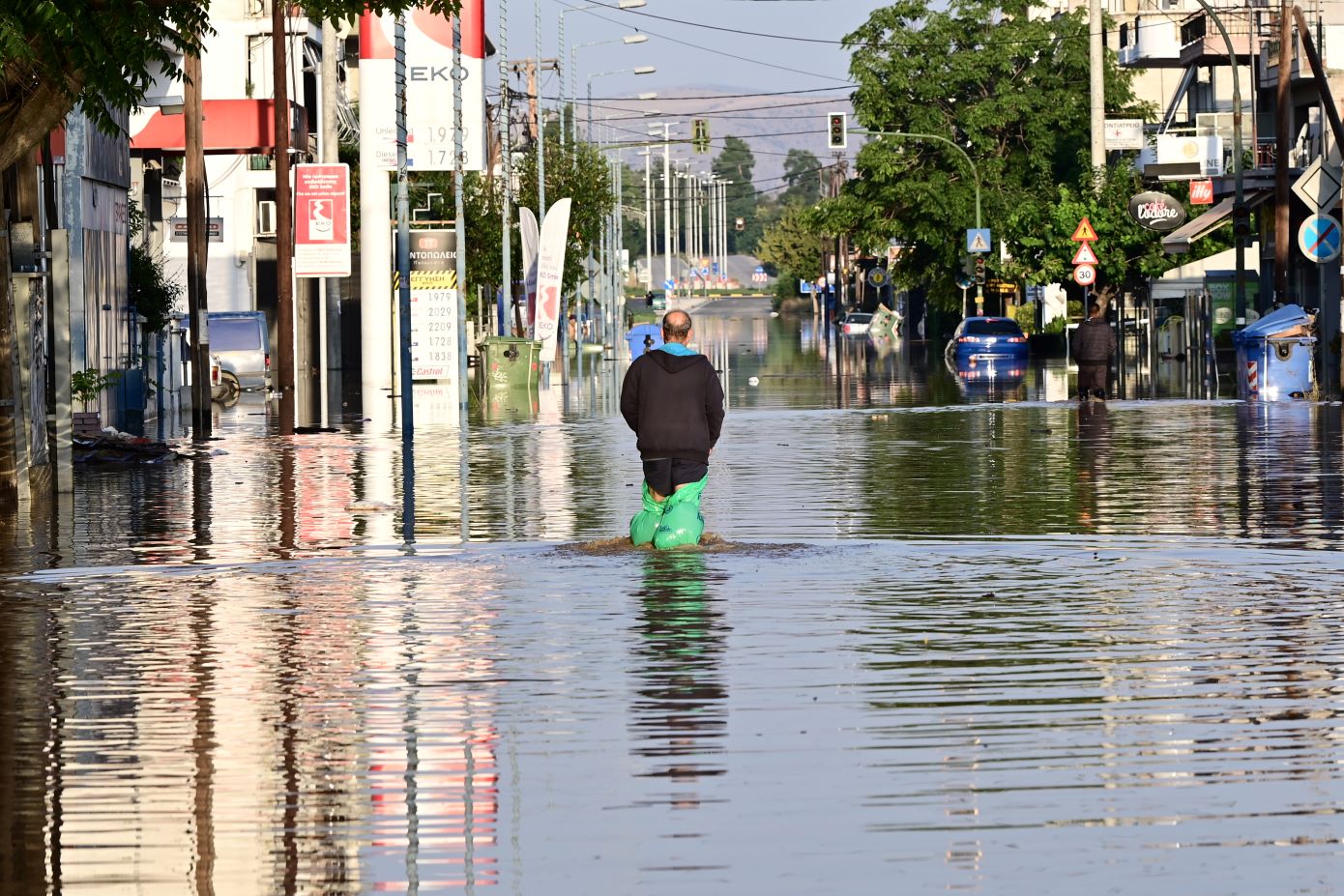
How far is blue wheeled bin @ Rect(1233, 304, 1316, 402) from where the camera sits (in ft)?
129

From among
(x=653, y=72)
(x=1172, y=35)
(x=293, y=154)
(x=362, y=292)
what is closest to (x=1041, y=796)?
(x=362, y=292)

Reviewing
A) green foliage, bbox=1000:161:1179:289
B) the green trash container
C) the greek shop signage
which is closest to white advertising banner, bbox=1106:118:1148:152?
green foliage, bbox=1000:161:1179:289

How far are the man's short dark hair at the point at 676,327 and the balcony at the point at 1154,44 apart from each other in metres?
71.6

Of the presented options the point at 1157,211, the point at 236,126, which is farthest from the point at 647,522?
the point at 1157,211

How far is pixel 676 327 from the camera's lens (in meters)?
15.6

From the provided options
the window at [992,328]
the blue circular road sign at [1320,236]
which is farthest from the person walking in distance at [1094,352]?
the window at [992,328]

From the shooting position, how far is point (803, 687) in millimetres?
10617

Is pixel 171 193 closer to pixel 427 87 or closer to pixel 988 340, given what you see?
pixel 427 87

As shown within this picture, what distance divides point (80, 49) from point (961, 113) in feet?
267

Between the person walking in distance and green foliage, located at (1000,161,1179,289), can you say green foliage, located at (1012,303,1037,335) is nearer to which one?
green foliage, located at (1000,161,1179,289)

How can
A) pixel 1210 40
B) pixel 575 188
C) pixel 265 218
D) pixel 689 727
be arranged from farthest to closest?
pixel 575 188, pixel 1210 40, pixel 265 218, pixel 689 727

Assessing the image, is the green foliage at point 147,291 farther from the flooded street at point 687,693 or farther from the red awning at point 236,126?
the flooded street at point 687,693

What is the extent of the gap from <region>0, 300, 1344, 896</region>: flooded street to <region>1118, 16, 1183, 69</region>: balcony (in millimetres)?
65880

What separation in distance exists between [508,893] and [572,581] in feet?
26.5
